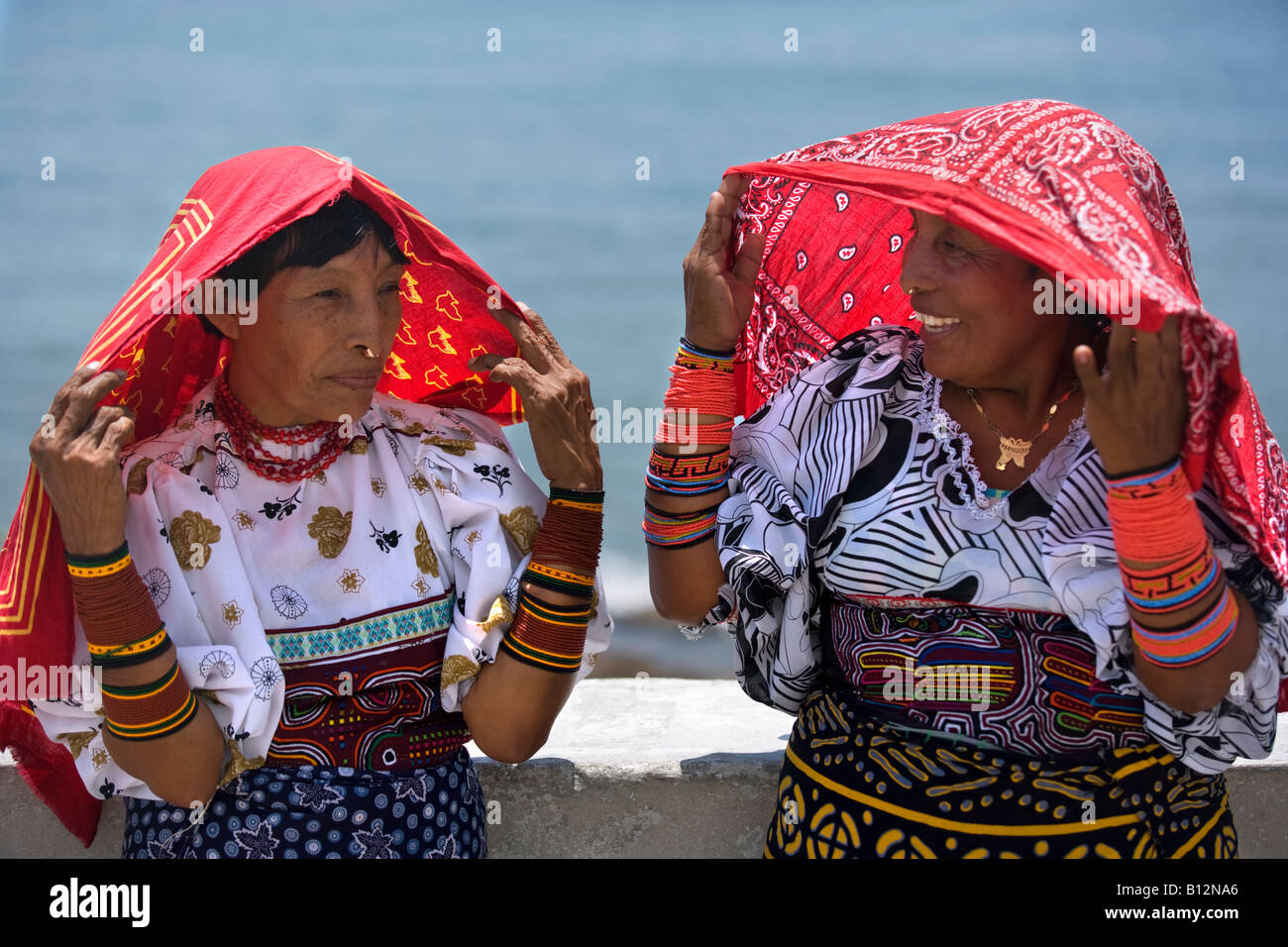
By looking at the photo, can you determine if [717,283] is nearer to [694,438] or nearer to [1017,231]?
[694,438]

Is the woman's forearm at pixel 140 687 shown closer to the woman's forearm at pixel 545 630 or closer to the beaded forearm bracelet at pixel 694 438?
the woman's forearm at pixel 545 630

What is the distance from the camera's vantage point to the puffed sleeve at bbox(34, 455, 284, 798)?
2.19 meters

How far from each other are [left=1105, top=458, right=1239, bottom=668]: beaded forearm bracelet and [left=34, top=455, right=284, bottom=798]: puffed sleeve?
4.61ft

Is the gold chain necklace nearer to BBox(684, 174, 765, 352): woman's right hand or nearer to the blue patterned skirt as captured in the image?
BBox(684, 174, 765, 352): woman's right hand

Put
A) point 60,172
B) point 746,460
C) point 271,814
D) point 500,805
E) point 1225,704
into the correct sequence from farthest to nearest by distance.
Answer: point 60,172
point 500,805
point 746,460
point 271,814
point 1225,704

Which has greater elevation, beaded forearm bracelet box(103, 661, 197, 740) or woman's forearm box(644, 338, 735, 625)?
woman's forearm box(644, 338, 735, 625)

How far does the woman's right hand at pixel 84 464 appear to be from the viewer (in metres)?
2.02

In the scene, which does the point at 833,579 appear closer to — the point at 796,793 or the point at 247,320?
the point at 796,793

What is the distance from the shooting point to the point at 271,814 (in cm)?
228

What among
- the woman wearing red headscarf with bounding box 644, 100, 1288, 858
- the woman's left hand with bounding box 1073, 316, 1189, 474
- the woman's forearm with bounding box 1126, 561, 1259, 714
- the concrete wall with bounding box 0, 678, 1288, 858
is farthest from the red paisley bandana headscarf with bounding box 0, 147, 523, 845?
the woman's forearm with bounding box 1126, 561, 1259, 714

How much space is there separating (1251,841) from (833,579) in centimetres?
134

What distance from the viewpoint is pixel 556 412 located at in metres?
2.30

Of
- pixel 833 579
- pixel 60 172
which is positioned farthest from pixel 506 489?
pixel 60 172

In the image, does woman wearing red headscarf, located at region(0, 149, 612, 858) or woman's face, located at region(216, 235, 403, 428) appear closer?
woman wearing red headscarf, located at region(0, 149, 612, 858)
